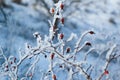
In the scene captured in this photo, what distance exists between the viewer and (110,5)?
58.0 feet

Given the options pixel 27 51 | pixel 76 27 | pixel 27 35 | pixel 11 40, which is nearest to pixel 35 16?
pixel 76 27

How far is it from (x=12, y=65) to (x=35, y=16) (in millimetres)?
7513

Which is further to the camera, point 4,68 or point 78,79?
point 78,79

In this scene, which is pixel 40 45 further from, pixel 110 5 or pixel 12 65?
pixel 110 5

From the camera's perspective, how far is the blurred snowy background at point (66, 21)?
5.62m

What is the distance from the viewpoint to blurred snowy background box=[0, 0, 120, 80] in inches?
221

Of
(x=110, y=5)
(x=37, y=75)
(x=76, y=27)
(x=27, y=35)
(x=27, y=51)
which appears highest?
(x=27, y=51)

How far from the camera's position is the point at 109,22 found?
1442 cm

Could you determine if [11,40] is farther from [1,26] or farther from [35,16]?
[35,16]

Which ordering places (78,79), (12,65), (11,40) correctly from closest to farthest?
(12,65) < (78,79) < (11,40)

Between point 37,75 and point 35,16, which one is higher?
point 37,75

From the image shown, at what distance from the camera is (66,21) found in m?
11.4

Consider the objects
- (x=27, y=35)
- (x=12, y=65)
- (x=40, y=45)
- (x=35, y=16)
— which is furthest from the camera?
(x=35, y=16)

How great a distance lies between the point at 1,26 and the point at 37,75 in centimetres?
290
